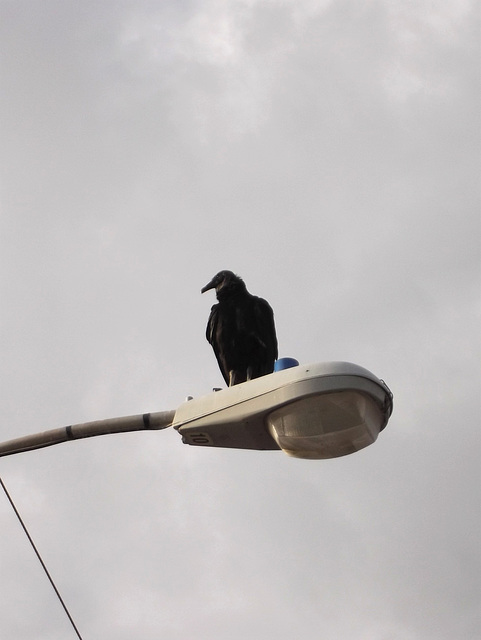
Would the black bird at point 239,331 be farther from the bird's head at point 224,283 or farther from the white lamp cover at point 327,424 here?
the white lamp cover at point 327,424

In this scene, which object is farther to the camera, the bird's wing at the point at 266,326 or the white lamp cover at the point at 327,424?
the bird's wing at the point at 266,326

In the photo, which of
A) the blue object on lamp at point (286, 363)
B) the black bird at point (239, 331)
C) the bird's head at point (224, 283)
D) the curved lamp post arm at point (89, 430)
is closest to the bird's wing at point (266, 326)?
the black bird at point (239, 331)

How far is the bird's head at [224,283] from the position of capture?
6.80 meters

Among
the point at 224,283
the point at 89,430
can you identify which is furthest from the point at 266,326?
the point at 89,430

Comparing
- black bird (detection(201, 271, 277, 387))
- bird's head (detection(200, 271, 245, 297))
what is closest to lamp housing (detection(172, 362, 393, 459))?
black bird (detection(201, 271, 277, 387))

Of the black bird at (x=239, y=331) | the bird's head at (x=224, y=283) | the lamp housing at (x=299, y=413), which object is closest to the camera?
the lamp housing at (x=299, y=413)

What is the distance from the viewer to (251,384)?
8.25 ft

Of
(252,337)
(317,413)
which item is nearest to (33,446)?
(317,413)

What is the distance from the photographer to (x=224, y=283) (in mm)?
6824

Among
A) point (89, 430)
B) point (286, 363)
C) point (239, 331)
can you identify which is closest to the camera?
point (286, 363)

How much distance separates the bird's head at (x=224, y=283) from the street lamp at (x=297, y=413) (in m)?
4.14

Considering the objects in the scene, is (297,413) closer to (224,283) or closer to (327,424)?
(327,424)

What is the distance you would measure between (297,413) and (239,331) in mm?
Result: 4114

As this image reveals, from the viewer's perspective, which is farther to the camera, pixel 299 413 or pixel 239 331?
pixel 239 331
